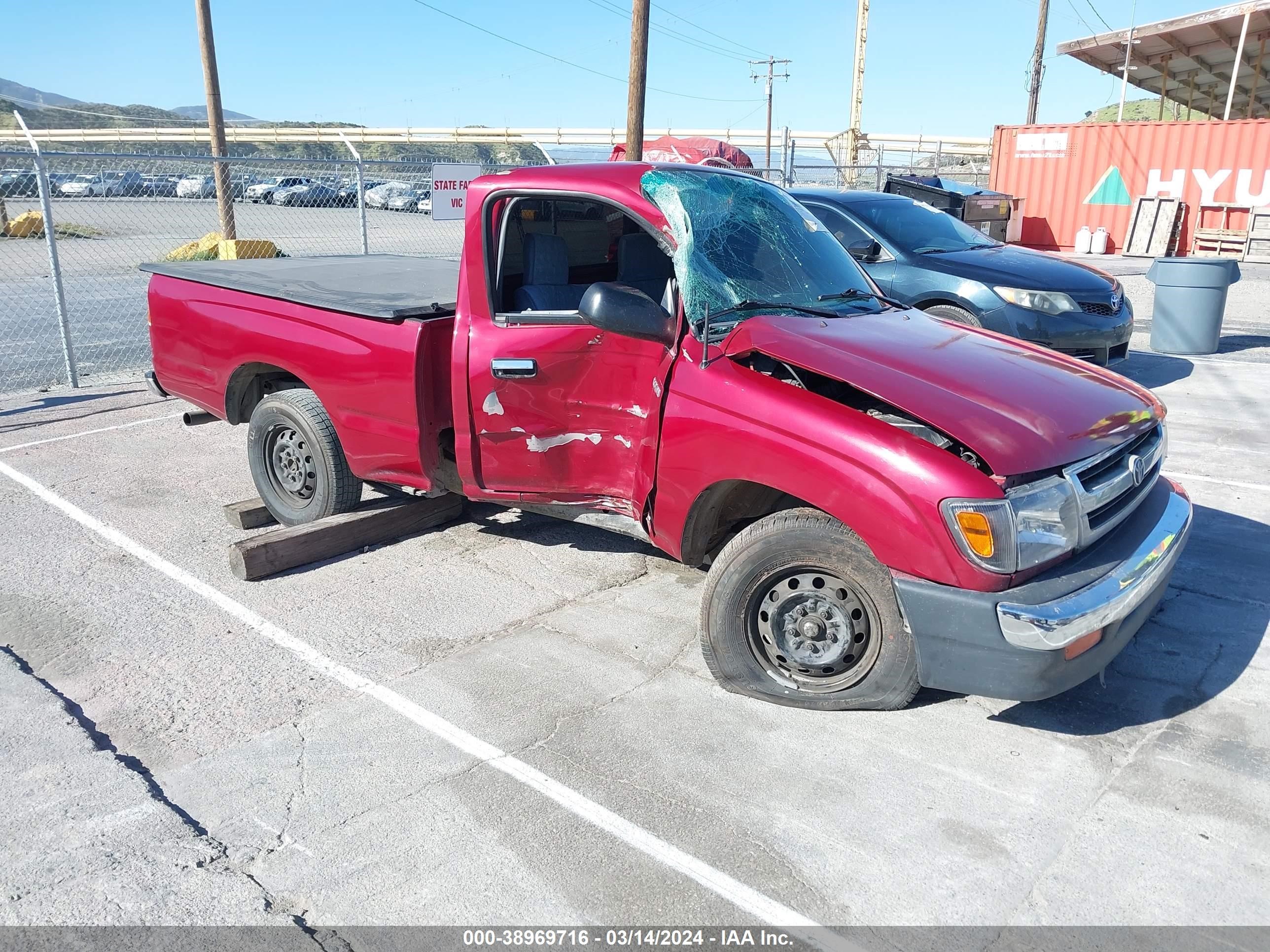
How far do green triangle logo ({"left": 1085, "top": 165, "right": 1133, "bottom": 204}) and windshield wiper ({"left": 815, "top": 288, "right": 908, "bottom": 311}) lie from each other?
21.3m

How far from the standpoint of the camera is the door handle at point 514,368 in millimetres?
4277

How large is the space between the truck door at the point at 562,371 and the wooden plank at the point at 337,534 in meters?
1.01

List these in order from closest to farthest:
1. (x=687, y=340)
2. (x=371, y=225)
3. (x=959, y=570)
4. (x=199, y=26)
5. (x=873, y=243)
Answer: (x=959, y=570) → (x=687, y=340) → (x=873, y=243) → (x=199, y=26) → (x=371, y=225)

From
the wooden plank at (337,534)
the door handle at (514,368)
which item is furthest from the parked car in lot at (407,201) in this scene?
the door handle at (514,368)

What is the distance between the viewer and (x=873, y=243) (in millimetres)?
7914

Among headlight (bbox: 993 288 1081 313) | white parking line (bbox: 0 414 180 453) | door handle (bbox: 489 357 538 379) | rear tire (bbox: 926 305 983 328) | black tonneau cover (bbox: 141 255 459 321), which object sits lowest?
white parking line (bbox: 0 414 180 453)

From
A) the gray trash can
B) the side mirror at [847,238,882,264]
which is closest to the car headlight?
the side mirror at [847,238,882,264]

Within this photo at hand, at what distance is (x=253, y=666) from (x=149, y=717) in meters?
0.48

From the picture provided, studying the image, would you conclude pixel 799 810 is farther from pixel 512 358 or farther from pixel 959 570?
pixel 512 358

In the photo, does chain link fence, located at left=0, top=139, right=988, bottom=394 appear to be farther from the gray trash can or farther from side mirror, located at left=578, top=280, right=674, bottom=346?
the gray trash can

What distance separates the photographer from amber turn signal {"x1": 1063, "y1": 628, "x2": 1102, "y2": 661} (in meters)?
3.10

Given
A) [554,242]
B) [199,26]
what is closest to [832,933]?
[554,242]

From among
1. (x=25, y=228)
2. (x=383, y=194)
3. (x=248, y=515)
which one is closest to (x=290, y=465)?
(x=248, y=515)

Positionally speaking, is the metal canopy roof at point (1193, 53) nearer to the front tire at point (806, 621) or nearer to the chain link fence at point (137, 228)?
the chain link fence at point (137, 228)
